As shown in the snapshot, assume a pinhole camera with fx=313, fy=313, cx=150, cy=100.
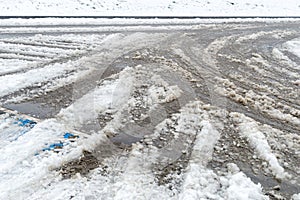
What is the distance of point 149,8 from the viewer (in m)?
17.5

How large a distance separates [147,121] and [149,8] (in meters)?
13.7

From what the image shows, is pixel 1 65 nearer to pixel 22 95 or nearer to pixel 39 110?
pixel 22 95

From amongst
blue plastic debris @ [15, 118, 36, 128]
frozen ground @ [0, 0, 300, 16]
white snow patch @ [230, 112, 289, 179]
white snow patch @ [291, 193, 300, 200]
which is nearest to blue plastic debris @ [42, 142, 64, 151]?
blue plastic debris @ [15, 118, 36, 128]

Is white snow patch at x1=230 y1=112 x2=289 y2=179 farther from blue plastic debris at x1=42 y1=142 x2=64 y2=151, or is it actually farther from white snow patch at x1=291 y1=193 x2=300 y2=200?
blue plastic debris at x1=42 y1=142 x2=64 y2=151

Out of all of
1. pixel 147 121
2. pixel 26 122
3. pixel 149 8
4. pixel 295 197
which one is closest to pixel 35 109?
pixel 26 122

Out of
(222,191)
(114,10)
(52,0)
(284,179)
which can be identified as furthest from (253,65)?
(52,0)

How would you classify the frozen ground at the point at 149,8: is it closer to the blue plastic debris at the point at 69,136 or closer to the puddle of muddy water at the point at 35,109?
the puddle of muddy water at the point at 35,109

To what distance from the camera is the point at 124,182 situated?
3.52 metres

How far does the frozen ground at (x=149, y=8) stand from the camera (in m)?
15.0

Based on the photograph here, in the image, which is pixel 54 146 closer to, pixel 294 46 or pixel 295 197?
pixel 295 197

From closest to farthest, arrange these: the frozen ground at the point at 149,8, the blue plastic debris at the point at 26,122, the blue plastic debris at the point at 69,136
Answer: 1. the blue plastic debris at the point at 69,136
2. the blue plastic debris at the point at 26,122
3. the frozen ground at the point at 149,8

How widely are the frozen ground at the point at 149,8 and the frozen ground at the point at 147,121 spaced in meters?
6.16

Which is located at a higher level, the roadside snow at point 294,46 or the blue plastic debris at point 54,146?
the roadside snow at point 294,46

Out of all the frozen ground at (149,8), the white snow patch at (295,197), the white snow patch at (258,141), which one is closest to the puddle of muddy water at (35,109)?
the white snow patch at (258,141)
